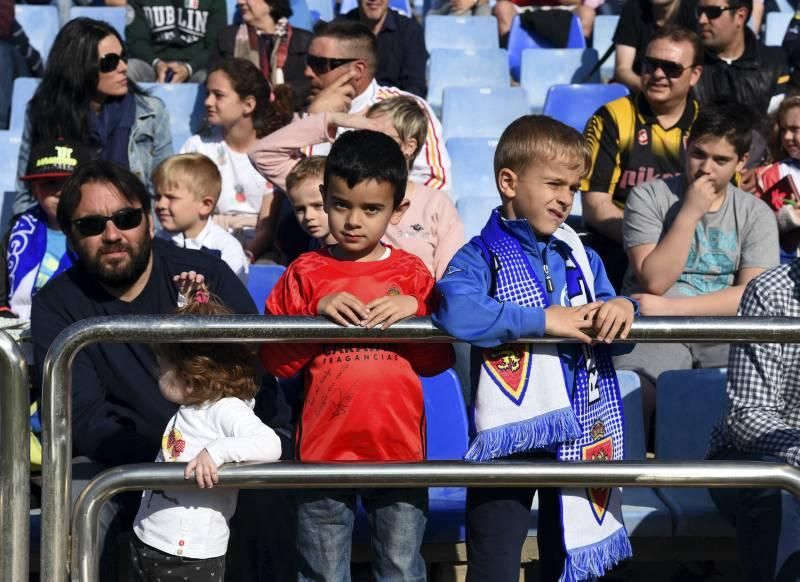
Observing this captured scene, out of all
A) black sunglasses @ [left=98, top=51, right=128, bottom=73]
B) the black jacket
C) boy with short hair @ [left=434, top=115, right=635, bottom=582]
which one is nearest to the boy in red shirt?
boy with short hair @ [left=434, top=115, right=635, bottom=582]

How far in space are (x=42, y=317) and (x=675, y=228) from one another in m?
2.25

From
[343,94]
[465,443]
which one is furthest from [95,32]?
[465,443]

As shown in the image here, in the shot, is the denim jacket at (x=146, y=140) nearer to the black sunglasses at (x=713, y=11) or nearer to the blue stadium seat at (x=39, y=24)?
the blue stadium seat at (x=39, y=24)

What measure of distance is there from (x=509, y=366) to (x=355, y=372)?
0.37 metres

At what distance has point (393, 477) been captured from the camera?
9.53 ft

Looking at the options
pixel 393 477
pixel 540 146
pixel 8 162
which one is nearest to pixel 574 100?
pixel 8 162

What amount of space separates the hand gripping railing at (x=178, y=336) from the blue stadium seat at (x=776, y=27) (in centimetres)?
590

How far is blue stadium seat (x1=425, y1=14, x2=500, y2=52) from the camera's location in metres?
8.52

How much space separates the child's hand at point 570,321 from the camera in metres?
2.95

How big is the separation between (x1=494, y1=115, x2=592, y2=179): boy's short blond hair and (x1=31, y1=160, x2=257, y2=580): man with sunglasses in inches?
43.1

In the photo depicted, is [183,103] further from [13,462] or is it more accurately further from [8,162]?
[13,462]

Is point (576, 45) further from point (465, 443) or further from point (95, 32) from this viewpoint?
point (465, 443)

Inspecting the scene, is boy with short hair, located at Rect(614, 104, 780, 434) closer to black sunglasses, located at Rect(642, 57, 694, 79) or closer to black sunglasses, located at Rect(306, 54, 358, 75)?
black sunglasses, located at Rect(642, 57, 694, 79)

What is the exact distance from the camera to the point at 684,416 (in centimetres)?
431
